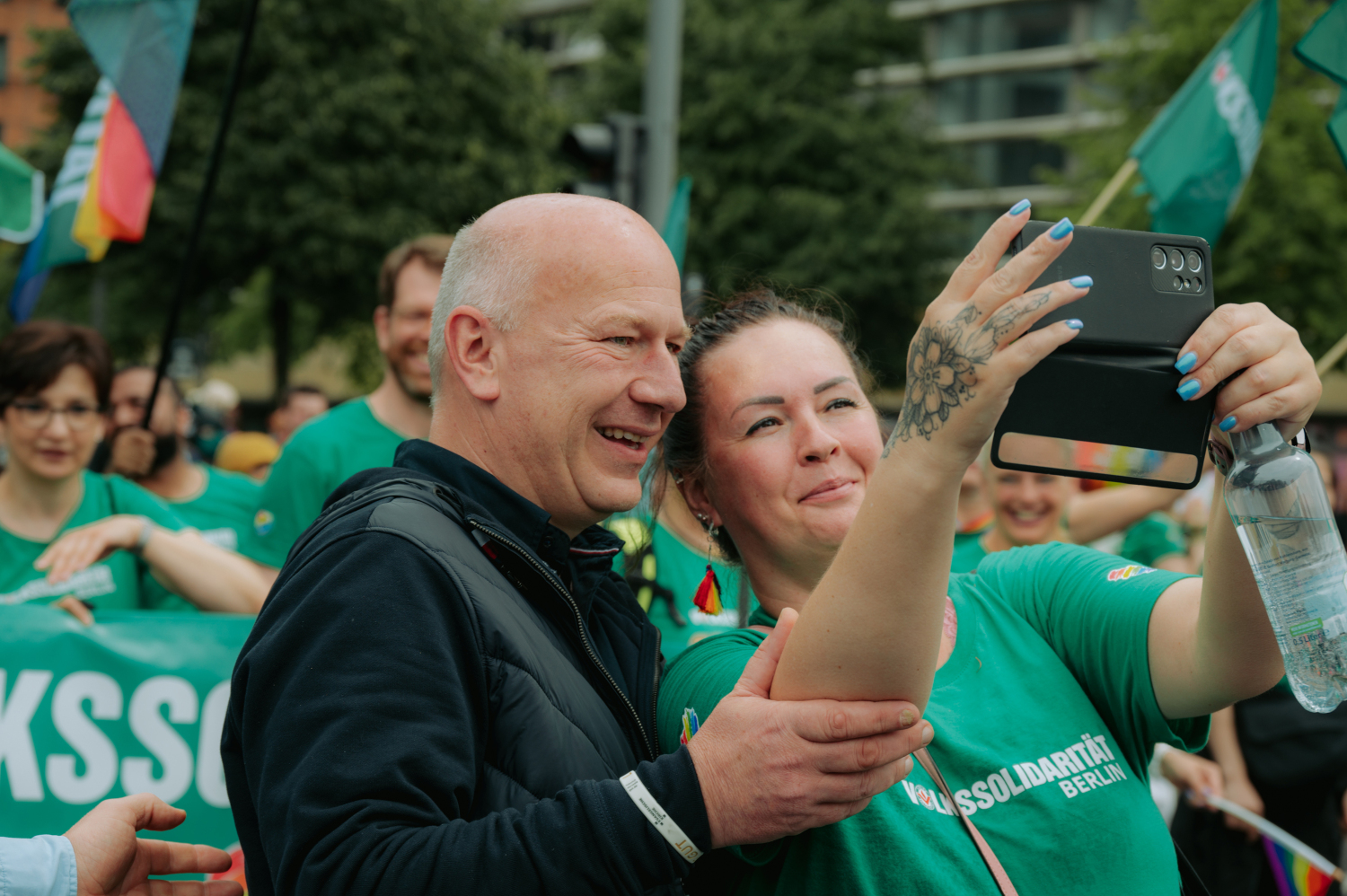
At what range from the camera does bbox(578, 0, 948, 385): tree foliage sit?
26047 millimetres

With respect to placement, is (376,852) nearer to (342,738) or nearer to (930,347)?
(342,738)

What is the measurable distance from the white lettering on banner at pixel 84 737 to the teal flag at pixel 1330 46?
4.28 meters

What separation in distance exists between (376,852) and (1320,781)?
476 cm

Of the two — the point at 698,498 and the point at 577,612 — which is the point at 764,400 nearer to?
the point at 698,498

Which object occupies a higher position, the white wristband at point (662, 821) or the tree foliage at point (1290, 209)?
the tree foliage at point (1290, 209)

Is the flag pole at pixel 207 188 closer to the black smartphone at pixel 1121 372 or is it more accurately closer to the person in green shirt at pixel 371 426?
the person in green shirt at pixel 371 426

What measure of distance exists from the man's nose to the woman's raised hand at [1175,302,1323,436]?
74 centimetres

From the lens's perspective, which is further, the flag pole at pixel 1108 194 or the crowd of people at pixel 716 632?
the flag pole at pixel 1108 194

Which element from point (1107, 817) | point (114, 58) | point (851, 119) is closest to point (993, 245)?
point (1107, 817)

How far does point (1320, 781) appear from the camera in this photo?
4.91 metres

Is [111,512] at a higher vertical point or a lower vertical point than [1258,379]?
lower

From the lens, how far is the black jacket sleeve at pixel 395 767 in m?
1.36

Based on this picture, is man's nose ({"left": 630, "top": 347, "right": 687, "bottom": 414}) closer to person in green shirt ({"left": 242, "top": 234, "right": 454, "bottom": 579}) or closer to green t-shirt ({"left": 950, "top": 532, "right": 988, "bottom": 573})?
person in green shirt ({"left": 242, "top": 234, "right": 454, "bottom": 579})

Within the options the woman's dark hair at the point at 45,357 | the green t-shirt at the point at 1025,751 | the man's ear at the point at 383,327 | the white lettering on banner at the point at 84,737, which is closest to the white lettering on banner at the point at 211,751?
the white lettering on banner at the point at 84,737
